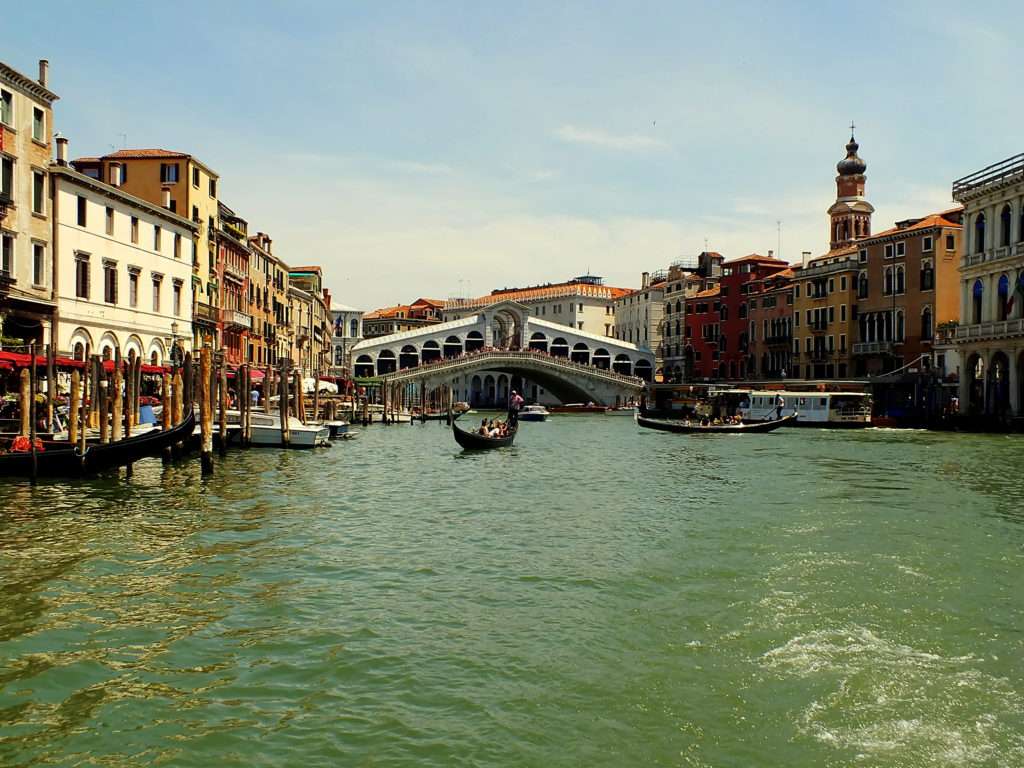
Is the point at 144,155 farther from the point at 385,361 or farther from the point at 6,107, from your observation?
the point at 385,361

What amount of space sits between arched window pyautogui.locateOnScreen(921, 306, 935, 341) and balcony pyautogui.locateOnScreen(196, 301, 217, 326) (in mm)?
29279

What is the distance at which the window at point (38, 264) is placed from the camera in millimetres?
22844

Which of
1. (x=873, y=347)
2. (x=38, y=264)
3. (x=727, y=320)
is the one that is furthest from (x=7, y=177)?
(x=727, y=320)

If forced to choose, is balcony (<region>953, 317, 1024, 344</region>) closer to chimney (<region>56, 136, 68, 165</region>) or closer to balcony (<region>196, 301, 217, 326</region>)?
balcony (<region>196, 301, 217, 326</region>)

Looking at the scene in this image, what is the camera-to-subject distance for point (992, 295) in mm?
32719

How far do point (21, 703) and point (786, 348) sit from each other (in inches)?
1942

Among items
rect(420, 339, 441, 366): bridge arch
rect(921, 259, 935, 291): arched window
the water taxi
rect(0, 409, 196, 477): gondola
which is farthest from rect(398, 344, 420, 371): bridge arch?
rect(0, 409, 196, 477): gondola

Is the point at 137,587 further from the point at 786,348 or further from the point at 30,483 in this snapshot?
the point at 786,348

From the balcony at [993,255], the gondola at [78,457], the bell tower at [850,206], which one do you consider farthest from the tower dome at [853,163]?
the gondola at [78,457]

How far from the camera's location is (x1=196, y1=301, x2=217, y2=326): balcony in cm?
3247

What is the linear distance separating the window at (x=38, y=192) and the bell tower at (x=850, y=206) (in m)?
44.7

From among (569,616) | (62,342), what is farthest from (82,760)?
(62,342)

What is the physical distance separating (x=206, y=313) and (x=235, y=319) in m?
2.76

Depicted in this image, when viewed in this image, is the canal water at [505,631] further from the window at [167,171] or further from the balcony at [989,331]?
the window at [167,171]
